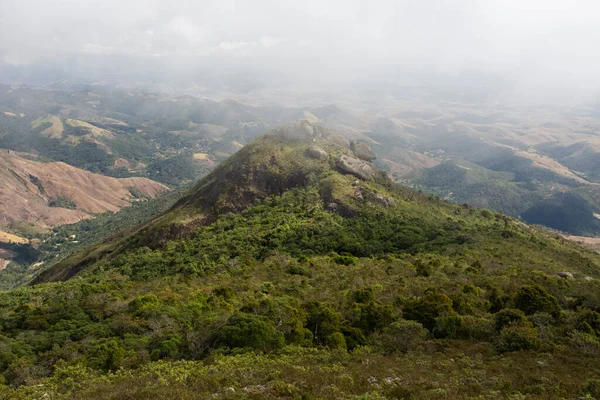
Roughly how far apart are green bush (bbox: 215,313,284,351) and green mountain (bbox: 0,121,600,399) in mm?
117

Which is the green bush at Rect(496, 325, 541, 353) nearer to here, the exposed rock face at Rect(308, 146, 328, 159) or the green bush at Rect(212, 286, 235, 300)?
the green bush at Rect(212, 286, 235, 300)

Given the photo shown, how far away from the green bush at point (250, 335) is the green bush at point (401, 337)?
8867mm

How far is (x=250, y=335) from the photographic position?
3164cm

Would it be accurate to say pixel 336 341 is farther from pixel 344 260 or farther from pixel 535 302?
pixel 344 260

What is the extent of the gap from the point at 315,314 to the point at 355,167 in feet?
264

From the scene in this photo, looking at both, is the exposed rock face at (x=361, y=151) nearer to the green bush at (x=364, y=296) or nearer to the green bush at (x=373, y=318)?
the green bush at (x=364, y=296)

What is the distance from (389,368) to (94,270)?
8712 centimetres

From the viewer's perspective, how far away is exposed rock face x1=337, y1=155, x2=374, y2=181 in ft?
370

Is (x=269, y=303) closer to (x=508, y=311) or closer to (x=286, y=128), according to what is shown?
(x=508, y=311)

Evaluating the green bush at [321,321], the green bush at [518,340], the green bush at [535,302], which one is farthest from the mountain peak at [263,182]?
the green bush at [518,340]

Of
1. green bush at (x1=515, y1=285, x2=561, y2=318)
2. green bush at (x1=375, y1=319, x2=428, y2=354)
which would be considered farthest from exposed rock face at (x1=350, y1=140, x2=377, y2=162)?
green bush at (x1=375, y1=319, x2=428, y2=354)

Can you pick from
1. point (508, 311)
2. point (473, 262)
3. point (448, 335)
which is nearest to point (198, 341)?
point (448, 335)

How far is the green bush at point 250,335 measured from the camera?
31.4m

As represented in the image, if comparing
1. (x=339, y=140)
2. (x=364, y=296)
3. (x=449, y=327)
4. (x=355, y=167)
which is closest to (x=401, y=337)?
(x=449, y=327)
